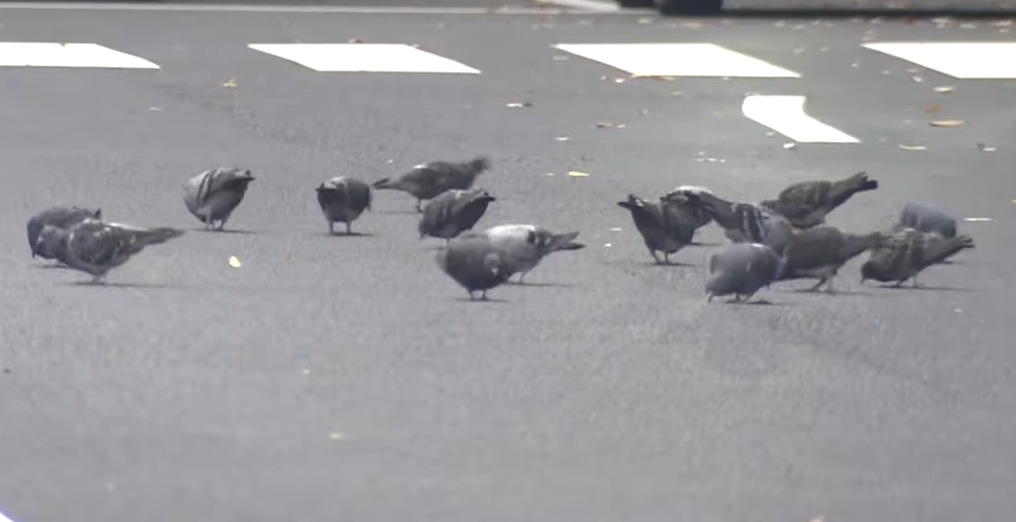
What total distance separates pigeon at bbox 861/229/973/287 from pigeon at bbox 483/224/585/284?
905 millimetres

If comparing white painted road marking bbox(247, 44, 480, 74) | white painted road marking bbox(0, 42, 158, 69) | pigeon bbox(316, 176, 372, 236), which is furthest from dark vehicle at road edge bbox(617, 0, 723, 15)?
pigeon bbox(316, 176, 372, 236)

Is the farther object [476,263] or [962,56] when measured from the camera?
[962,56]

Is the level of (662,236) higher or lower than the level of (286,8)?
higher

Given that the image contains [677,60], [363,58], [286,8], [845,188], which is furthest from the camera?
[286,8]

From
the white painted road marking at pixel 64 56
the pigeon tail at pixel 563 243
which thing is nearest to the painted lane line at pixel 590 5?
the white painted road marking at pixel 64 56

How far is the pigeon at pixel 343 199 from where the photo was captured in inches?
318

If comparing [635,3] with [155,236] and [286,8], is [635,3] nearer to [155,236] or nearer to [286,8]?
[286,8]

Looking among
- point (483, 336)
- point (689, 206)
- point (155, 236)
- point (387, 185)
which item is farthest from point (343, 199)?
point (483, 336)

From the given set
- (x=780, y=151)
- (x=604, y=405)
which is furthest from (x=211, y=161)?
(x=604, y=405)

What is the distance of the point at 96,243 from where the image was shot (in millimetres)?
7148

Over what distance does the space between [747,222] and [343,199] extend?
139cm

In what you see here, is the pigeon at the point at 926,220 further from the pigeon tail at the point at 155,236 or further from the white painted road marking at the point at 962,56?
the white painted road marking at the point at 962,56

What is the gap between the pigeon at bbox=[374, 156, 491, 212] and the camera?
8.47m

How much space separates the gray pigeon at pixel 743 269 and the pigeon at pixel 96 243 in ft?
5.28
